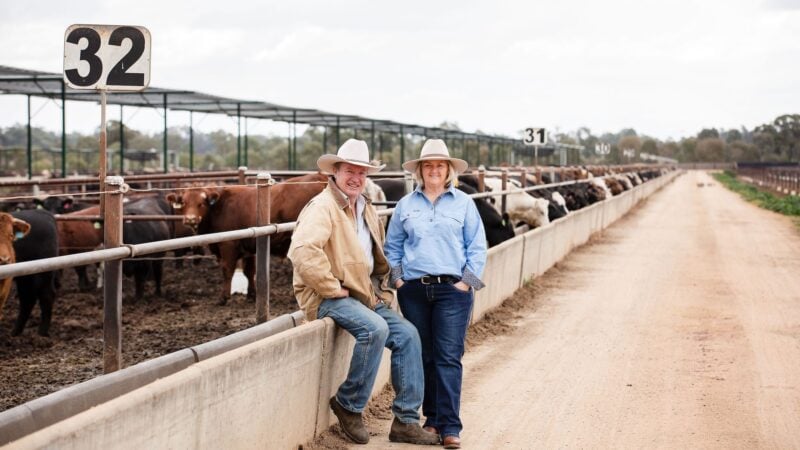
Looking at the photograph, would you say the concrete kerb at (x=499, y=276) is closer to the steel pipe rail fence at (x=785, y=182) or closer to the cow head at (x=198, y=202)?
the cow head at (x=198, y=202)

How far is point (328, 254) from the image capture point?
606 centimetres

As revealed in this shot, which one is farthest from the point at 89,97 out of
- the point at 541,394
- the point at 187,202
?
the point at 541,394

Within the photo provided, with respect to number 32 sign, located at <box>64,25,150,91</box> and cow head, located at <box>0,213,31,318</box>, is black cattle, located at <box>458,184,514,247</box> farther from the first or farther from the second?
number 32 sign, located at <box>64,25,150,91</box>

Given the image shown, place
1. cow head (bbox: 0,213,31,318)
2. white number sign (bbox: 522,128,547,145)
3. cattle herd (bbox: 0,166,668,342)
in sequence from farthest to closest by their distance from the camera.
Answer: white number sign (bbox: 522,128,547,145) < cattle herd (bbox: 0,166,668,342) < cow head (bbox: 0,213,31,318)

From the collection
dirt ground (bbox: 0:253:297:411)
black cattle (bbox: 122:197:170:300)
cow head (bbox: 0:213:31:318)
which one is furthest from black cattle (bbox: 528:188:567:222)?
cow head (bbox: 0:213:31:318)

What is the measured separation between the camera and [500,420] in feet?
23.1

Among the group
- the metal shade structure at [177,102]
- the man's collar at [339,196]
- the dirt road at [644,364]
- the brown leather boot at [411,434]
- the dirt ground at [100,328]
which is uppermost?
the metal shade structure at [177,102]

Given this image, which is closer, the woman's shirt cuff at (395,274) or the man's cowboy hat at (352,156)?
the man's cowboy hat at (352,156)

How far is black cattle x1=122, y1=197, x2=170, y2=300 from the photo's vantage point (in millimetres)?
13461

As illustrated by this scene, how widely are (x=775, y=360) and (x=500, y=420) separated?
3.65 m

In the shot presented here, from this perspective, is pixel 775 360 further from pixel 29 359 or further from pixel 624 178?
pixel 624 178

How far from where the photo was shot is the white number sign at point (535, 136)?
23859mm

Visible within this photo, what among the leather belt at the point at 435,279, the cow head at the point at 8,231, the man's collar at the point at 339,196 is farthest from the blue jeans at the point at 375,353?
the cow head at the point at 8,231

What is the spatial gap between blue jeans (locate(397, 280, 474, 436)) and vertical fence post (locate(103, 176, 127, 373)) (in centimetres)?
206
